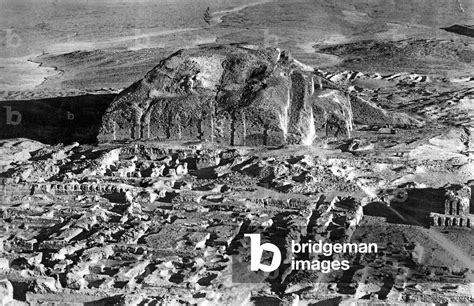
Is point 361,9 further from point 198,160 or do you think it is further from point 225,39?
point 198,160

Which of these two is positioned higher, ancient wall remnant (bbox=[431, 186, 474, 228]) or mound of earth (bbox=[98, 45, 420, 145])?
mound of earth (bbox=[98, 45, 420, 145])

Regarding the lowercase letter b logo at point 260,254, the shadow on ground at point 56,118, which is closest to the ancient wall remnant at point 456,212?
the lowercase letter b logo at point 260,254

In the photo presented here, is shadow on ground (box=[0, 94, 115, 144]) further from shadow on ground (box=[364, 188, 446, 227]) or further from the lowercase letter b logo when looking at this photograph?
the lowercase letter b logo

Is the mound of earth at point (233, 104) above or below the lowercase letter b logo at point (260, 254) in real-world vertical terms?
above

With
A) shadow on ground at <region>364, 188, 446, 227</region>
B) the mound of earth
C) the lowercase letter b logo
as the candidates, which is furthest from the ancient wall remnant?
the mound of earth

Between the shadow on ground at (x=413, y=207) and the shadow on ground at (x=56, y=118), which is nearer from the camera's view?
the shadow on ground at (x=413, y=207)

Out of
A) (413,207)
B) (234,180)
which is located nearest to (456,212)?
(413,207)

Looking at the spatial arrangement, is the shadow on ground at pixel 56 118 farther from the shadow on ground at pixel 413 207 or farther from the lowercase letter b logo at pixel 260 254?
the lowercase letter b logo at pixel 260 254
